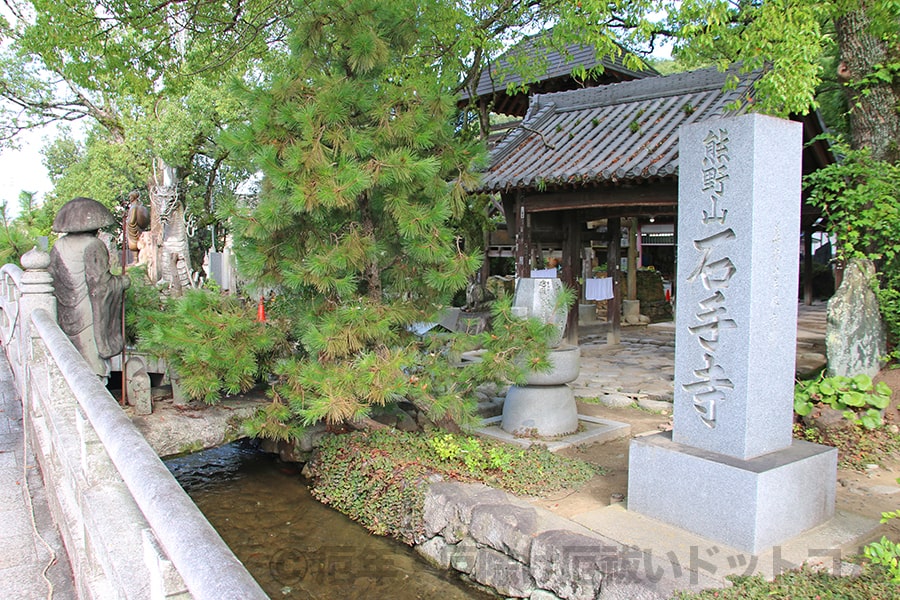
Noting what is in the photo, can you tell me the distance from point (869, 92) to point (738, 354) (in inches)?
206

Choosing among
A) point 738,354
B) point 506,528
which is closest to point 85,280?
point 506,528

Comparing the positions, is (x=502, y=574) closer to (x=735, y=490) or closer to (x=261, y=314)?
→ (x=735, y=490)

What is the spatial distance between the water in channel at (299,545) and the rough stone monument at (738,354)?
1.84 meters

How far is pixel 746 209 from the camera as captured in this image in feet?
14.4

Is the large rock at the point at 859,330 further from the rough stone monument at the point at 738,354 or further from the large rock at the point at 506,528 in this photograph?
the large rock at the point at 506,528

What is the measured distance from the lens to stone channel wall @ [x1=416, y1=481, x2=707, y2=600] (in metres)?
4.02

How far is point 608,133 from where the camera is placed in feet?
37.4

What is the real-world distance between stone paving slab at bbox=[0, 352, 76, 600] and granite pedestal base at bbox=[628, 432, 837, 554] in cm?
377

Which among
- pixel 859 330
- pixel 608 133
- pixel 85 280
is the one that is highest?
pixel 608 133

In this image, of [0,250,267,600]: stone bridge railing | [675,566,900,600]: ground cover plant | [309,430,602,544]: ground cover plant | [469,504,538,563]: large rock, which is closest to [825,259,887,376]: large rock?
[309,430,602,544]: ground cover plant

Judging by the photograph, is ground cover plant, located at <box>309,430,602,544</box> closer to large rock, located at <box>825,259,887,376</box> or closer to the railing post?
the railing post

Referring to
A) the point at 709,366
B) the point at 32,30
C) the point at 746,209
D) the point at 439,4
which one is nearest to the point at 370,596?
the point at 709,366

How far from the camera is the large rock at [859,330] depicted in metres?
7.16

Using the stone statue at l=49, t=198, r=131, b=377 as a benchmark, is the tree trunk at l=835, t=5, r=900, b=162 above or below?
above
